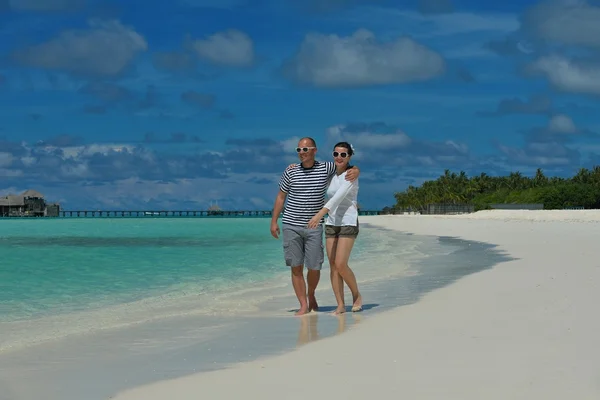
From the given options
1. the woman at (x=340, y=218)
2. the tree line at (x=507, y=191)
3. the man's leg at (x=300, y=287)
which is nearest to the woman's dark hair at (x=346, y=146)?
the woman at (x=340, y=218)

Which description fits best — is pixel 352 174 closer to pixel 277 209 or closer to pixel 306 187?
pixel 306 187

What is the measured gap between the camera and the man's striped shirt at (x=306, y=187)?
337 inches

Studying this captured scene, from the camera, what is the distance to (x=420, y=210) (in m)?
144

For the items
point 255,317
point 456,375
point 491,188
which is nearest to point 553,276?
point 255,317

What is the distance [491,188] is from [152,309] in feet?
478

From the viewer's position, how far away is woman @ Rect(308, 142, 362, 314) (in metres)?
8.44

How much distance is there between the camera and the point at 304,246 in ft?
28.8

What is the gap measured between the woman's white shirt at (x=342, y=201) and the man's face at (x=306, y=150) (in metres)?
0.38

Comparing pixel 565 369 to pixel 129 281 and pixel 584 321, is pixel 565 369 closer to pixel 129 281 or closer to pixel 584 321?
pixel 584 321

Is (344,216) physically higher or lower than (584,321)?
higher

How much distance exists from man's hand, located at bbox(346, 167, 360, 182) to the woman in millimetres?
39

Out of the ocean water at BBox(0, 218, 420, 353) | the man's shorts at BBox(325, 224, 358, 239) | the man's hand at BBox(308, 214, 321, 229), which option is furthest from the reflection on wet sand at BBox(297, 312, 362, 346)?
the ocean water at BBox(0, 218, 420, 353)

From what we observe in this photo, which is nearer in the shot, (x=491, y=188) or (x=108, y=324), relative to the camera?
(x=108, y=324)

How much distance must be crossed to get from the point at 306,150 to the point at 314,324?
1.79m
